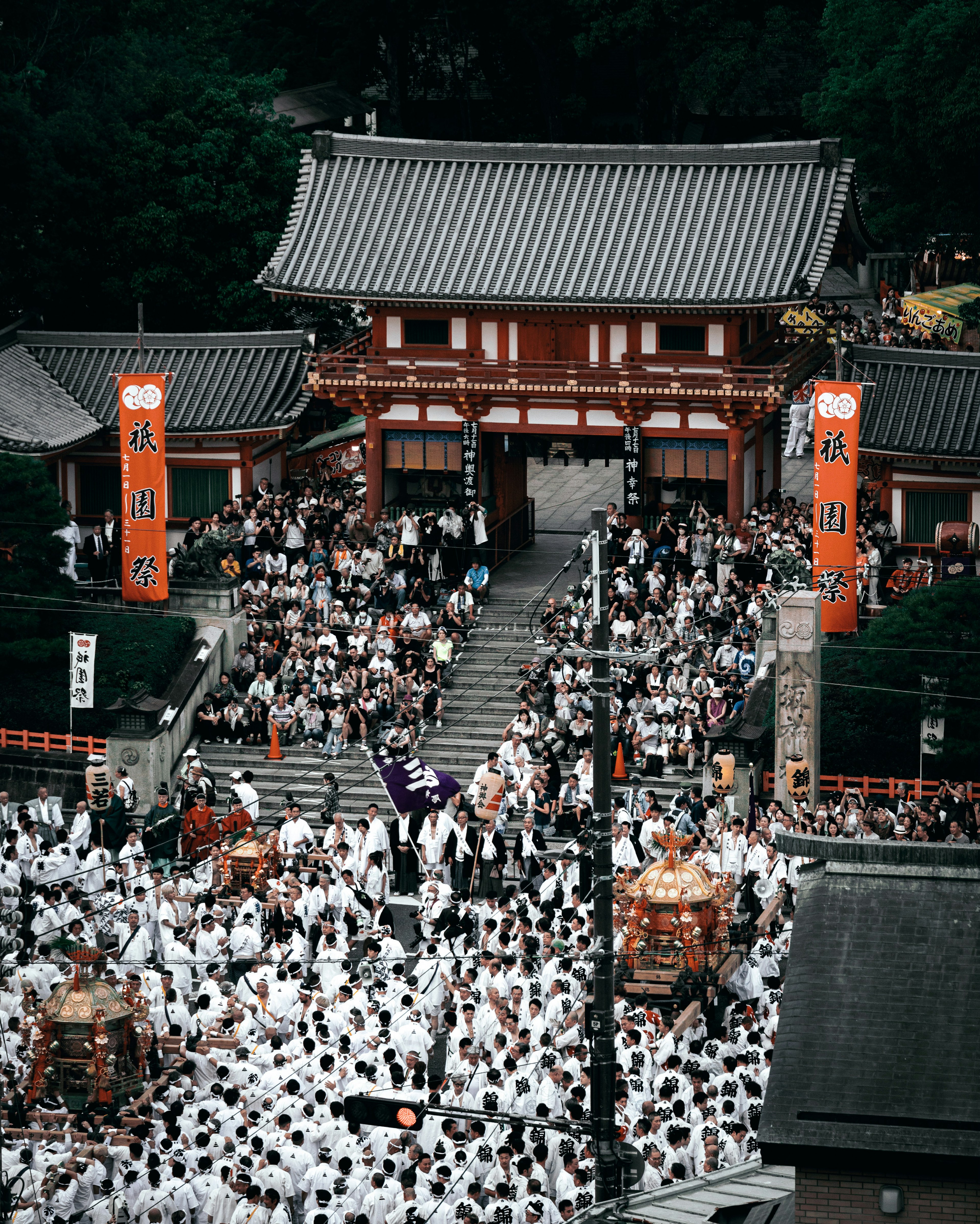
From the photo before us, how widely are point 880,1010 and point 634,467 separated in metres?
22.3

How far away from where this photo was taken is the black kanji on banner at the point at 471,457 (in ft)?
128

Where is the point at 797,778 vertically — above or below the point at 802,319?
below

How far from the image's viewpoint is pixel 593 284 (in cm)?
3800

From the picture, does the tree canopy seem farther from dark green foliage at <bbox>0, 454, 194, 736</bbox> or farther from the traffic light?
the traffic light

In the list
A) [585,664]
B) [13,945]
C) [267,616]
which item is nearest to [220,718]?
[267,616]

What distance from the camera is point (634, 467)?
126 feet

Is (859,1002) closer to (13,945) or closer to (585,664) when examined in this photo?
(13,945)

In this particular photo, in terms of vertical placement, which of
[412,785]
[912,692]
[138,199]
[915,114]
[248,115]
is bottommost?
[412,785]

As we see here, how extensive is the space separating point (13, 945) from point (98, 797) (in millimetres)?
7976

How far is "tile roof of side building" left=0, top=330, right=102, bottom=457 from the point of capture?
38250 millimetres

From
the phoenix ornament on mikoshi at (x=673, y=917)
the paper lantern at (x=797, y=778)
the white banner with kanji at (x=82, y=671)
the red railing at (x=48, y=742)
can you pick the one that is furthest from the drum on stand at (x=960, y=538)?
the red railing at (x=48, y=742)

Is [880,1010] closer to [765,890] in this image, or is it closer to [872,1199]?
[872,1199]

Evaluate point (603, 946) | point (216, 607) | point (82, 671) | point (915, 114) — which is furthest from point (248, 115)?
point (603, 946)

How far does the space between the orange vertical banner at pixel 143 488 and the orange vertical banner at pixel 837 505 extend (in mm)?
10393
